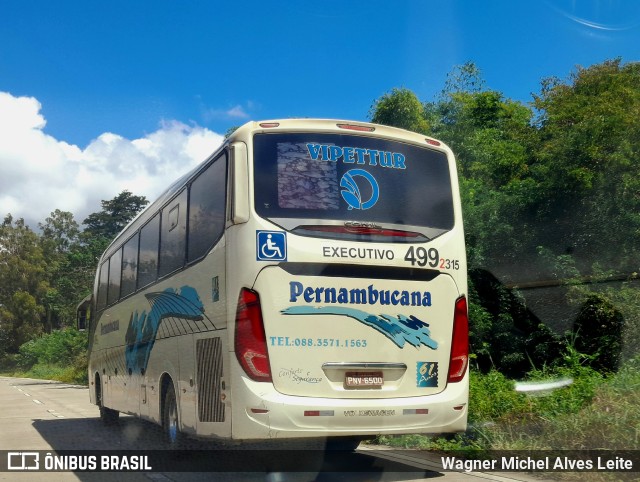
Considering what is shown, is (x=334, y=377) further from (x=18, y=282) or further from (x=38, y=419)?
(x=18, y=282)

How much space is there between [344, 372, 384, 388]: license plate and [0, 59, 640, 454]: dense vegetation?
2356 millimetres

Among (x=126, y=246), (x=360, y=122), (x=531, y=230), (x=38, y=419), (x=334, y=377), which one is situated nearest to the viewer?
(x=334, y=377)

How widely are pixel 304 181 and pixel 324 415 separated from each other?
7.67ft

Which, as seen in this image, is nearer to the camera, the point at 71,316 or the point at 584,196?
the point at 584,196

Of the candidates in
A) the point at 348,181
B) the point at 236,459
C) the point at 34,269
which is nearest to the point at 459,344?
the point at 348,181

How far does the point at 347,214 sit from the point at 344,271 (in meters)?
0.59

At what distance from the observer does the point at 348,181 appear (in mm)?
7891

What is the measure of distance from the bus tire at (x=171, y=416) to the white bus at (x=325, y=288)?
751 mm

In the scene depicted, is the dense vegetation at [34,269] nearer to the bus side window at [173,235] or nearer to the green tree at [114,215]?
the green tree at [114,215]

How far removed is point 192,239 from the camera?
9.00 metres

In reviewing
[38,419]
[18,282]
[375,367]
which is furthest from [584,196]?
[18,282]

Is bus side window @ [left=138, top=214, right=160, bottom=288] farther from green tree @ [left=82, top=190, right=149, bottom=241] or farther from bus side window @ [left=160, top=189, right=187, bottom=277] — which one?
green tree @ [left=82, top=190, right=149, bottom=241]

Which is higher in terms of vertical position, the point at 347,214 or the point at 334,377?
the point at 347,214

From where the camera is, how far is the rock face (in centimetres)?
761
